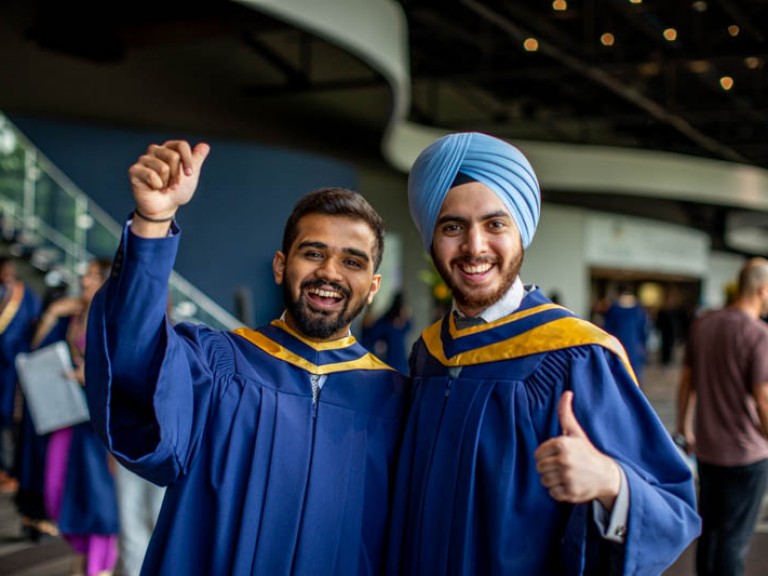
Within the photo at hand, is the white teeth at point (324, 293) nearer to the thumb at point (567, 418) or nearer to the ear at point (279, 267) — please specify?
the ear at point (279, 267)

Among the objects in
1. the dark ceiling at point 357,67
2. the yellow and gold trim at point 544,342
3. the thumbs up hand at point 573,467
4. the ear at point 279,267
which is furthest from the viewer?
the dark ceiling at point 357,67

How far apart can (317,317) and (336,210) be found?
0.29 meters

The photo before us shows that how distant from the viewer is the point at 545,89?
846 inches

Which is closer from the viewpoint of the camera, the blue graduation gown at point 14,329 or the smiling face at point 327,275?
the smiling face at point 327,275

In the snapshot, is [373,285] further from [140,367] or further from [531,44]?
[531,44]

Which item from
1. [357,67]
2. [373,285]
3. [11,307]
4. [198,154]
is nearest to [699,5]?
[357,67]

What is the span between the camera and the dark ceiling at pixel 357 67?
38.8 ft

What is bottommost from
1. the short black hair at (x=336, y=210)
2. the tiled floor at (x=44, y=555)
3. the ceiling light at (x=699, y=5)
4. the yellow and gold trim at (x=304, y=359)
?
the tiled floor at (x=44, y=555)

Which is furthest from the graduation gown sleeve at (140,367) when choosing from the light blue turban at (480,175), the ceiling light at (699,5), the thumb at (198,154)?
the ceiling light at (699,5)

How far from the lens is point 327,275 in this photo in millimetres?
2078

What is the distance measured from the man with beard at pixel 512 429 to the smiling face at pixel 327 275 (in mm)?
194

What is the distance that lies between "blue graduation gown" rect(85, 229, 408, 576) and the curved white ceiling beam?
8.34 meters

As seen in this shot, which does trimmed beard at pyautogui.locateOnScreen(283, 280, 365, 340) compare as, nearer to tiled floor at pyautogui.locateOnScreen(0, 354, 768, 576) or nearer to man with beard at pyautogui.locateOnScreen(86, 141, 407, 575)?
man with beard at pyautogui.locateOnScreen(86, 141, 407, 575)

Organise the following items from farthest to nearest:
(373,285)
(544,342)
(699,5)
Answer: (699,5)
(373,285)
(544,342)
